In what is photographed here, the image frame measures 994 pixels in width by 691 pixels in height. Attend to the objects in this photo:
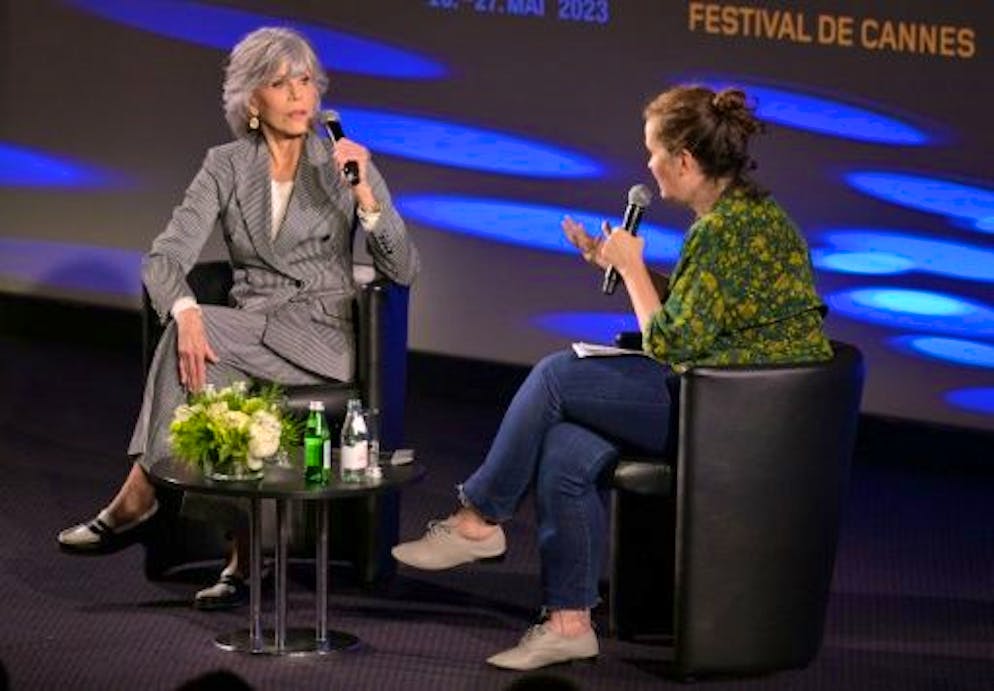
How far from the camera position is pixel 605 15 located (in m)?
7.29

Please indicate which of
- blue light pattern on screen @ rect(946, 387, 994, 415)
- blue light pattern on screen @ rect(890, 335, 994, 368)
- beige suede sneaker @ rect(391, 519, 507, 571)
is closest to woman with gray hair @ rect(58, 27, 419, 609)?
beige suede sneaker @ rect(391, 519, 507, 571)

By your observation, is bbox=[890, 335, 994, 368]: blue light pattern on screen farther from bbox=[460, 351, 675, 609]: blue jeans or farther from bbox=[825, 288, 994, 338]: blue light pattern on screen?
bbox=[460, 351, 675, 609]: blue jeans

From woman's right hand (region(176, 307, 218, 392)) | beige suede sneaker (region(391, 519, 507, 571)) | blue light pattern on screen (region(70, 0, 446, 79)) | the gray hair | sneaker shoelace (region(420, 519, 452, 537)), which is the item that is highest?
blue light pattern on screen (region(70, 0, 446, 79))

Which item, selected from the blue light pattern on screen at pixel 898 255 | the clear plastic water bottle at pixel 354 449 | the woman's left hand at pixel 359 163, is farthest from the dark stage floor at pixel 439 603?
the woman's left hand at pixel 359 163

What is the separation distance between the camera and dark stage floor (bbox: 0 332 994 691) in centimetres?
486

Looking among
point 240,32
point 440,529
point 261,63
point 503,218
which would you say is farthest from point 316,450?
point 240,32

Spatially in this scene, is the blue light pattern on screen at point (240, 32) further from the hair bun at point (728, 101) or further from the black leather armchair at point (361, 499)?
the hair bun at point (728, 101)

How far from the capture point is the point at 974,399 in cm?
685

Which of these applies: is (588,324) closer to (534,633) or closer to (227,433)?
(534,633)

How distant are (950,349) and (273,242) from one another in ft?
7.56

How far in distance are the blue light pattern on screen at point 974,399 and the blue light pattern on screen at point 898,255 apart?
1.16ft

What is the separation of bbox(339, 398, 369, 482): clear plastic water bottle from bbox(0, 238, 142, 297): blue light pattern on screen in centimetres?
383

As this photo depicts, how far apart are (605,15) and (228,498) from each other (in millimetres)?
2758

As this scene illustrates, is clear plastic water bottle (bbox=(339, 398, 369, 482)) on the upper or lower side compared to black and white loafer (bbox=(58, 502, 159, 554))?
upper
